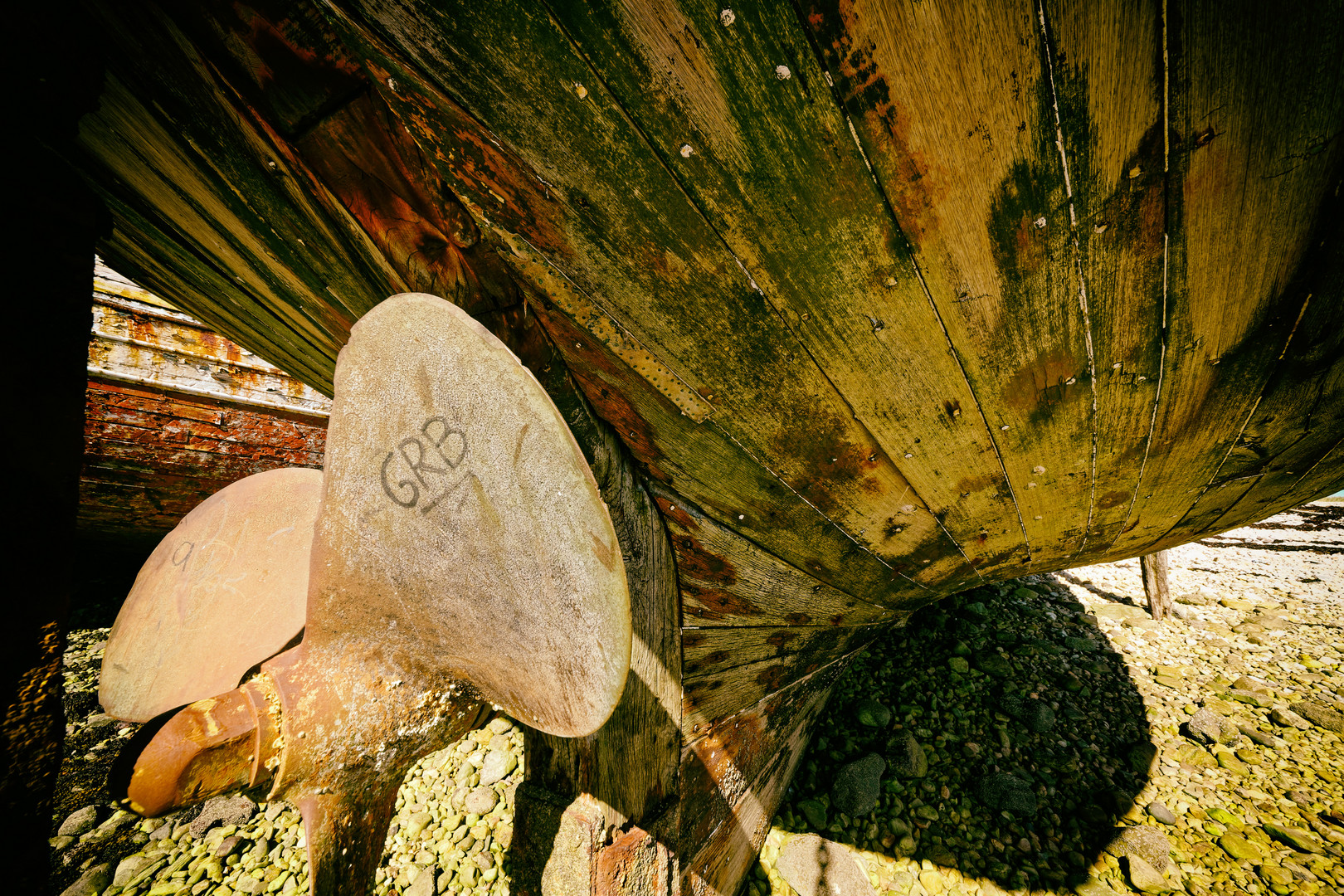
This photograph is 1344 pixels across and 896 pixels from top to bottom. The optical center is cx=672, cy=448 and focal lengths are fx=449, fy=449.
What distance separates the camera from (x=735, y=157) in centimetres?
72

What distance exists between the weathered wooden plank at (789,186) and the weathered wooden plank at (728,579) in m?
0.55

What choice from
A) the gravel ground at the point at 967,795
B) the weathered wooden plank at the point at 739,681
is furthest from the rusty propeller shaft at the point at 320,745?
the gravel ground at the point at 967,795

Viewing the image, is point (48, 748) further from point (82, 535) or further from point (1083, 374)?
point (82, 535)

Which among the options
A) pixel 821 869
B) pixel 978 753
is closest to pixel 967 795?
pixel 978 753

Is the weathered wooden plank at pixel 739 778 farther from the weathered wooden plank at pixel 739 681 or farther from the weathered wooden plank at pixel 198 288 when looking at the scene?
the weathered wooden plank at pixel 198 288

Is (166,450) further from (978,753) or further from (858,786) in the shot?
(978,753)

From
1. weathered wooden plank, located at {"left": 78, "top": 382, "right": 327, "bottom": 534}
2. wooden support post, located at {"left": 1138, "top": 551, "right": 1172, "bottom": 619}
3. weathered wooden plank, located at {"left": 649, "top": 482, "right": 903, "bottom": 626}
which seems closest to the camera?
weathered wooden plank, located at {"left": 649, "top": 482, "right": 903, "bottom": 626}

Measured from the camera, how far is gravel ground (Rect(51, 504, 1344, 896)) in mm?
2305

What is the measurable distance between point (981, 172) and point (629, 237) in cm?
59

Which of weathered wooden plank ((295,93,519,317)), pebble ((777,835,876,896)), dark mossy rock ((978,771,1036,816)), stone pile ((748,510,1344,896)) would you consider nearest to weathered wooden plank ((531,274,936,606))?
weathered wooden plank ((295,93,519,317))

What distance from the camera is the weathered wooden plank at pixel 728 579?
1351mm

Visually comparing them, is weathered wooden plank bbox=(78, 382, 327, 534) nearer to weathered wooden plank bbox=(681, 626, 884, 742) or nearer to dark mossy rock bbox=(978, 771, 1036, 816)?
weathered wooden plank bbox=(681, 626, 884, 742)

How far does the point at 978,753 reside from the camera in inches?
113

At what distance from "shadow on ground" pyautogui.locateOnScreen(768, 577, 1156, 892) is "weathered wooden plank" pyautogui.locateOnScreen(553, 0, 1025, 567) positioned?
2.58 meters
